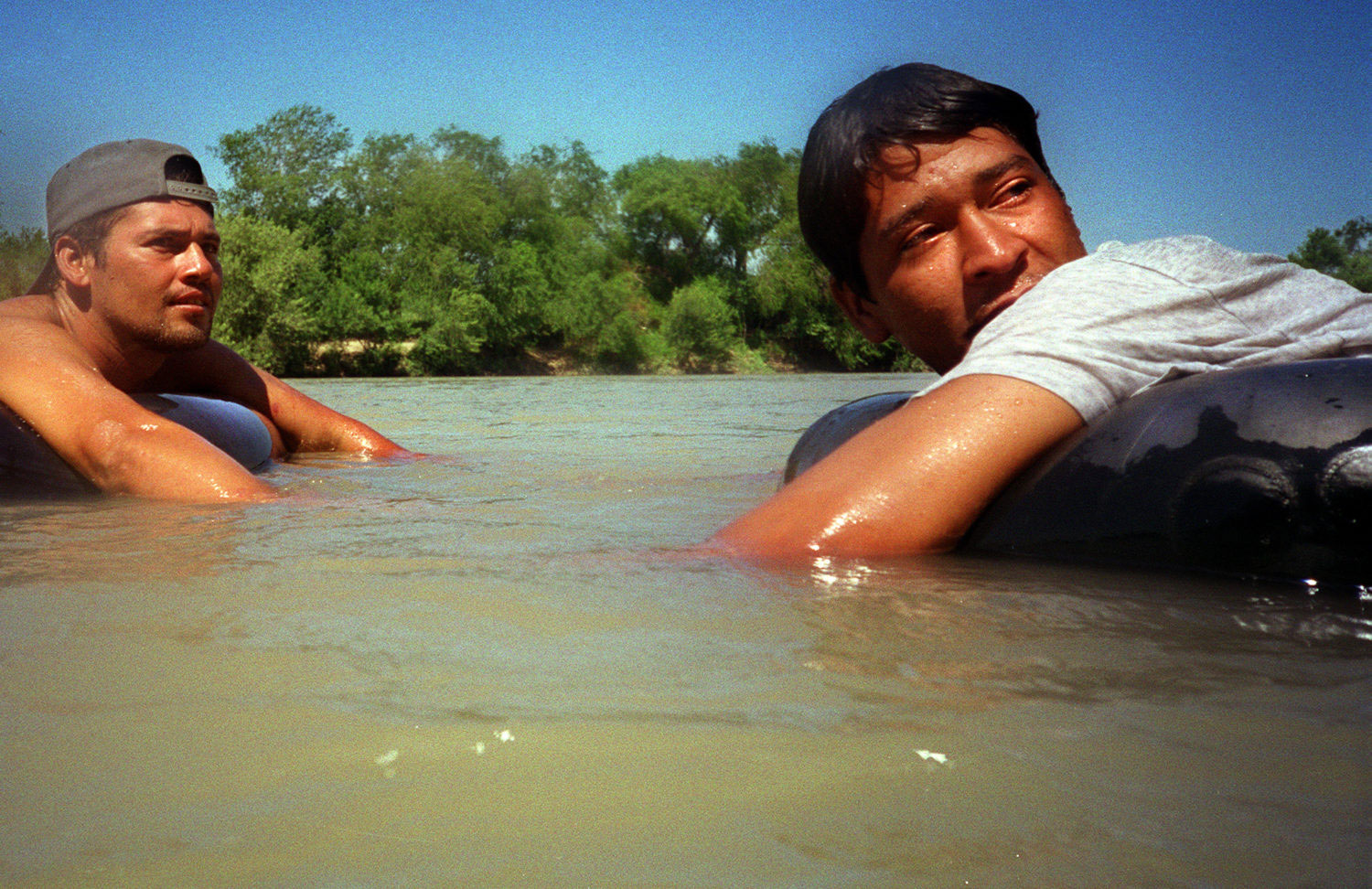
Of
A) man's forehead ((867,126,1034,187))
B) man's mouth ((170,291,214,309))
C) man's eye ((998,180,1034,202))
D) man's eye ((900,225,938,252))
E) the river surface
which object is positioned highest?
man's forehead ((867,126,1034,187))

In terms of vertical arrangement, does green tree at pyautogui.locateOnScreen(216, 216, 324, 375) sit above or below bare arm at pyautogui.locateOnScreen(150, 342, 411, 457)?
above

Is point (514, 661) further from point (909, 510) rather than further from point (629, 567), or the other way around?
point (909, 510)

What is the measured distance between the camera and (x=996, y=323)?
2246 mm

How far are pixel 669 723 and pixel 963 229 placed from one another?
1787 millimetres

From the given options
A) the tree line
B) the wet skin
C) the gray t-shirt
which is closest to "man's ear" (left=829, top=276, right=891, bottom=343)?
the wet skin

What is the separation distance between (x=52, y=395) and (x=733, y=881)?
3.59 metres

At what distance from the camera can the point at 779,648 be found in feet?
4.96

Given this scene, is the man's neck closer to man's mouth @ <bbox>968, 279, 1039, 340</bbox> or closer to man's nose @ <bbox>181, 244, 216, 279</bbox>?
man's nose @ <bbox>181, 244, 216, 279</bbox>

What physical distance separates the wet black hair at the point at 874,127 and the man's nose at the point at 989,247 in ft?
0.87

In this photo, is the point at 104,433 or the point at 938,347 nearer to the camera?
the point at 938,347

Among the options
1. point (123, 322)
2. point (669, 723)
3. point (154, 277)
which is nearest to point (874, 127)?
point (669, 723)

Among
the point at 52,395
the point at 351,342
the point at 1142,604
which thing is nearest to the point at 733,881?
the point at 1142,604

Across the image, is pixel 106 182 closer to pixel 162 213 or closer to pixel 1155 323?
pixel 162 213

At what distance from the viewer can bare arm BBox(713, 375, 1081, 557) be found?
2088 mm
